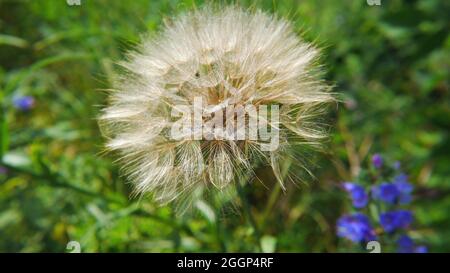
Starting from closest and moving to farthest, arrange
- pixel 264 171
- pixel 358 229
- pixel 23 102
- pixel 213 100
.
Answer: pixel 213 100, pixel 358 229, pixel 264 171, pixel 23 102

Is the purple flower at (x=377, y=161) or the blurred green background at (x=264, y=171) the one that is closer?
the purple flower at (x=377, y=161)

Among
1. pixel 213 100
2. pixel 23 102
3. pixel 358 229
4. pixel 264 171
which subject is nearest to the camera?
pixel 213 100

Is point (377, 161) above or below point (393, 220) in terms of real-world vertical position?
above

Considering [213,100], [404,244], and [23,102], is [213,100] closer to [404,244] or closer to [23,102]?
[404,244]

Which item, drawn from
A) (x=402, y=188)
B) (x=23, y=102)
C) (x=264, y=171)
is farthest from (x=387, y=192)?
(x=23, y=102)

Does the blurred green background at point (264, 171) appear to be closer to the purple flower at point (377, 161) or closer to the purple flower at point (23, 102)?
the purple flower at point (23, 102)

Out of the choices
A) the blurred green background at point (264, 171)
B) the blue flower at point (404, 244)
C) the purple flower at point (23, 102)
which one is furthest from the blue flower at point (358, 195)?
the purple flower at point (23, 102)

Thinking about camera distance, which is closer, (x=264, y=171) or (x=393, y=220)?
(x=393, y=220)
